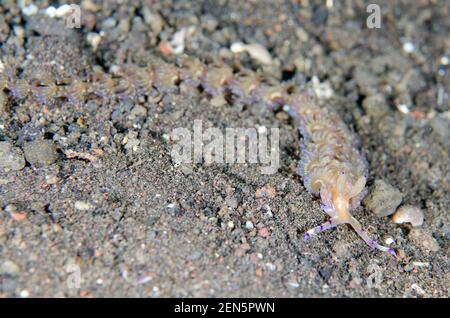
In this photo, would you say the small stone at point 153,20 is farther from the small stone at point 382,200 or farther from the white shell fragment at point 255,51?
the small stone at point 382,200

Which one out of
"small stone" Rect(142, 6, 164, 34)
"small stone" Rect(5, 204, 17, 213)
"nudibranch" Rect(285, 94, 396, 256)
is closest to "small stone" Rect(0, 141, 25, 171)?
"small stone" Rect(5, 204, 17, 213)

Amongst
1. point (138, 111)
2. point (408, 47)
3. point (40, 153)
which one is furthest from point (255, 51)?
point (40, 153)

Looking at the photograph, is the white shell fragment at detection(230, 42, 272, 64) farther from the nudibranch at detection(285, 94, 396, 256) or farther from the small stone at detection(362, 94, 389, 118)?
the small stone at detection(362, 94, 389, 118)

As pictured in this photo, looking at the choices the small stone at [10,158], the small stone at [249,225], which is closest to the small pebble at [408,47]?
the small stone at [249,225]

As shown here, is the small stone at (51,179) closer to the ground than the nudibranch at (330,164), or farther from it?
closer to the ground
